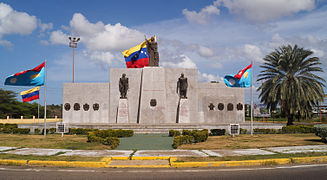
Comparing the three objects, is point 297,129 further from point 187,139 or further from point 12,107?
point 12,107

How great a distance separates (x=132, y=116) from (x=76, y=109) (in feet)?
21.6

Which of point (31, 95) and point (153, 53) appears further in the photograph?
point (153, 53)

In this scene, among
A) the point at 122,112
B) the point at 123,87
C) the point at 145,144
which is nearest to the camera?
the point at 145,144

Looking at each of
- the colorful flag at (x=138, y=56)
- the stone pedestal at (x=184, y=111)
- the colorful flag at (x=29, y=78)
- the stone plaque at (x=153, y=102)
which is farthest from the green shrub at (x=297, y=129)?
the colorful flag at (x=29, y=78)

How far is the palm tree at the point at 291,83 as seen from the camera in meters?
28.9

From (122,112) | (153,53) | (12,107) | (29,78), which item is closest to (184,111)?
(122,112)

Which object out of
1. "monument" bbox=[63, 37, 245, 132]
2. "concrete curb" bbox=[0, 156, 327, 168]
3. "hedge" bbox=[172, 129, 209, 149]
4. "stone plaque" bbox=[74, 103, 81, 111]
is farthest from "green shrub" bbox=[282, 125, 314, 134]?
"stone plaque" bbox=[74, 103, 81, 111]

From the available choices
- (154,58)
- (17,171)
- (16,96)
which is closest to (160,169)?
(17,171)

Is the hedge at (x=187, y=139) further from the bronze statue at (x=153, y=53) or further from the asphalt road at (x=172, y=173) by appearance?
the bronze statue at (x=153, y=53)

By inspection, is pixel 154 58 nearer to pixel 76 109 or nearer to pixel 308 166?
pixel 76 109

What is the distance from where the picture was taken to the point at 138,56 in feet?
110

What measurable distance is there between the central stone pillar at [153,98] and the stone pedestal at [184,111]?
174cm

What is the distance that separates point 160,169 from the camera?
29.7 feet

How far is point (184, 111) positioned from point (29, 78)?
15.7 m
